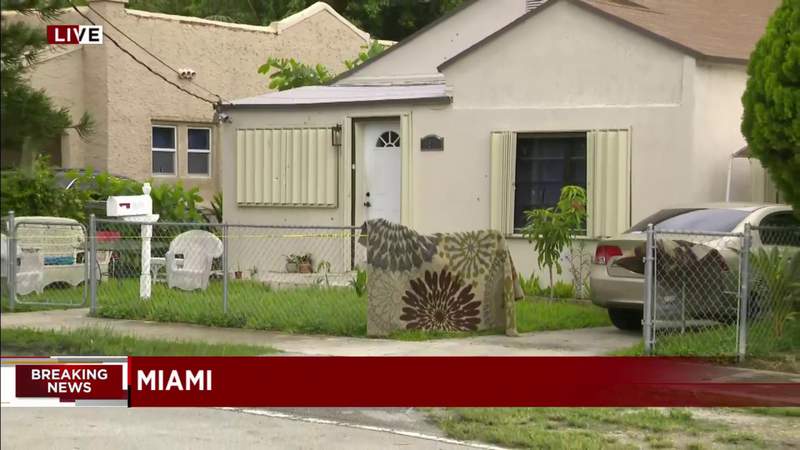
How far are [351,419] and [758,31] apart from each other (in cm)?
1000

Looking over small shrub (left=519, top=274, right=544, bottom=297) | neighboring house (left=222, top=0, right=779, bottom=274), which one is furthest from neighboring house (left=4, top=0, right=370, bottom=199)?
small shrub (left=519, top=274, right=544, bottom=297)

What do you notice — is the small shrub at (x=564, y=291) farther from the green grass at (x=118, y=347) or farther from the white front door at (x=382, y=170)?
the green grass at (x=118, y=347)

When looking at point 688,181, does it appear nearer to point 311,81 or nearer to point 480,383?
point 311,81

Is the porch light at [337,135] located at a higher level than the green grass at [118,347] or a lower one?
higher

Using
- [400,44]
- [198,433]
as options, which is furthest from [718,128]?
[198,433]

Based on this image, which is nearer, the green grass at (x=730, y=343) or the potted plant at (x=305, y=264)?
the green grass at (x=730, y=343)

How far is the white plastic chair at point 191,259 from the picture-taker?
13539 mm

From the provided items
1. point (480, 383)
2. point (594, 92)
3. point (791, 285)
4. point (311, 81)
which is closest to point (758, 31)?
point (594, 92)

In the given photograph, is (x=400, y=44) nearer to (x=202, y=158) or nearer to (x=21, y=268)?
(x=202, y=158)

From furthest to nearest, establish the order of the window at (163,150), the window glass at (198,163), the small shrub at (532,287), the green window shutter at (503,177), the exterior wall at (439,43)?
the exterior wall at (439,43) → the green window shutter at (503,177) → the small shrub at (532,287) → the window glass at (198,163) → the window at (163,150)

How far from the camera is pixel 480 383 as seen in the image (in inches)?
124

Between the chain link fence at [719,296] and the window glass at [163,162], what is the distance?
4.11 metres

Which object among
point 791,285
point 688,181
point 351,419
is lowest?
point 351,419

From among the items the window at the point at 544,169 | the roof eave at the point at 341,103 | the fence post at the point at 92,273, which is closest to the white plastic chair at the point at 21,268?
the fence post at the point at 92,273
